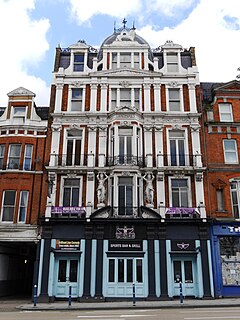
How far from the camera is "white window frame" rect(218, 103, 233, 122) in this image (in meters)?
23.9

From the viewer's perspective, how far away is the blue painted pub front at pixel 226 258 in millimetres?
19781

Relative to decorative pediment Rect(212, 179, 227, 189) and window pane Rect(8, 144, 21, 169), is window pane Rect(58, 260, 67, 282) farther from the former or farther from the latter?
decorative pediment Rect(212, 179, 227, 189)

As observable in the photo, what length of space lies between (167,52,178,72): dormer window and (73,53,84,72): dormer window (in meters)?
7.06

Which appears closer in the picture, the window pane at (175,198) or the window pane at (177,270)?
the window pane at (177,270)

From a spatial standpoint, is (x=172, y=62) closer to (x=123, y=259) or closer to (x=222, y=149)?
(x=222, y=149)

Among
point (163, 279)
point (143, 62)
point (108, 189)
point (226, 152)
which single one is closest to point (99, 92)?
point (143, 62)

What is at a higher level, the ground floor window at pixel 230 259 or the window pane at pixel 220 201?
the window pane at pixel 220 201

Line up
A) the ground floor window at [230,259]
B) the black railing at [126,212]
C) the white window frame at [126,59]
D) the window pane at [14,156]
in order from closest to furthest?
1. the ground floor window at [230,259]
2. the black railing at [126,212]
3. the window pane at [14,156]
4. the white window frame at [126,59]

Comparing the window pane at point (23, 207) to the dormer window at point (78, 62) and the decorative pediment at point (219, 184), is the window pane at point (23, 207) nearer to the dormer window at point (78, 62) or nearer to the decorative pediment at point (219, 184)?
the dormer window at point (78, 62)

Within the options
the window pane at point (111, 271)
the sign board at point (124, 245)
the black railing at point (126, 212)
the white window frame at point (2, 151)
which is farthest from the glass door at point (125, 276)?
the white window frame at point (2, 151)

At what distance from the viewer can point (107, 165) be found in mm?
22281

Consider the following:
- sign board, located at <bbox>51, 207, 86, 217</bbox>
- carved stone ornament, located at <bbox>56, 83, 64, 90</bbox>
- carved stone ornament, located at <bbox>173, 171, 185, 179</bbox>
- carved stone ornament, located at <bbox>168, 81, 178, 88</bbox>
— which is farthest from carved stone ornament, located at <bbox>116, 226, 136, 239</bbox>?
carved stone ornament, located at <bbox>56, 83, 64, 90</bbox>

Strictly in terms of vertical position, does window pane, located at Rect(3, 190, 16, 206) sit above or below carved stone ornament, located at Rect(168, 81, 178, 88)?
below

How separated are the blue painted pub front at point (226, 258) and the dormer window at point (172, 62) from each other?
41.5ft
